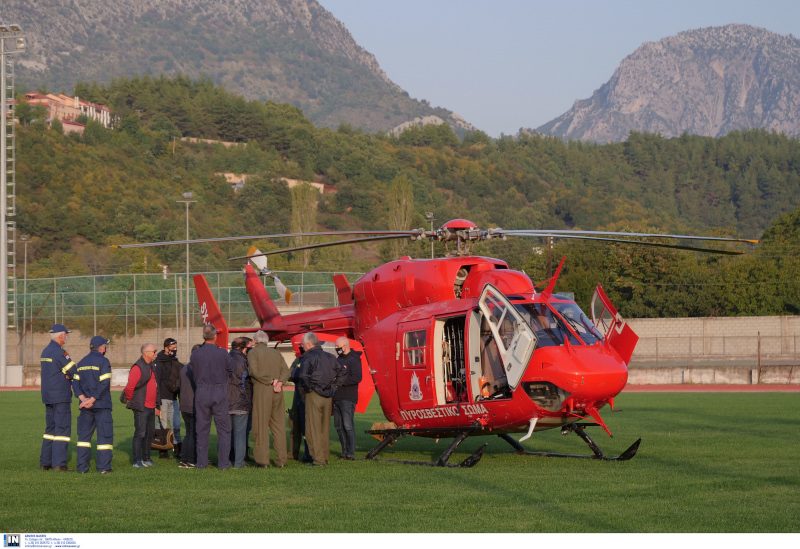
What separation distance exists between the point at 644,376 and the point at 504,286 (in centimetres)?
2816

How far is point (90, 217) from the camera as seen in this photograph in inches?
4082

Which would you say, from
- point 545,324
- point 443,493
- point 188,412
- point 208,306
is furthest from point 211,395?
point 208,306

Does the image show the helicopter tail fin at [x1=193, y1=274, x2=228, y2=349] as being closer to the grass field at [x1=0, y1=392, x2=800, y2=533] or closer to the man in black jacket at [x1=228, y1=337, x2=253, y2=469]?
the grass field at [x1=0, y1=392, x2=800, y2=533]

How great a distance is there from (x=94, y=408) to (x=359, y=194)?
126048mm

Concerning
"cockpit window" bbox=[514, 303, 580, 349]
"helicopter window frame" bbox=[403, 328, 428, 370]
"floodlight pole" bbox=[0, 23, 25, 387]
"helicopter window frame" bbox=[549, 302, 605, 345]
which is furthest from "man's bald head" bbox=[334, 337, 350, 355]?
"floodlight pole" bbox=[0, 23, 25, 387]

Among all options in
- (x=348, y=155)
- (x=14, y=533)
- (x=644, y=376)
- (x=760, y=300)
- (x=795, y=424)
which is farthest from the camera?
(x=348, y=155)

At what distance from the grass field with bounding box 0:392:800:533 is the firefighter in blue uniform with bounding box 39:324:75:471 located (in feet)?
1.28

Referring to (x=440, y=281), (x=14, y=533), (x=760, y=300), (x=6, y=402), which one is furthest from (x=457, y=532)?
(x=760, y=300)

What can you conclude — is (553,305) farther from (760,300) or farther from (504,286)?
(760,300)

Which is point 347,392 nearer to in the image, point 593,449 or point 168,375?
point 168,375

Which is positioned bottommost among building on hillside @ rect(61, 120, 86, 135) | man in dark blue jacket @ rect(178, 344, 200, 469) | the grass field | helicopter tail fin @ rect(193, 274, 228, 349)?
the grass field

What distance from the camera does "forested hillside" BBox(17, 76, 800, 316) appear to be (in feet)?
251

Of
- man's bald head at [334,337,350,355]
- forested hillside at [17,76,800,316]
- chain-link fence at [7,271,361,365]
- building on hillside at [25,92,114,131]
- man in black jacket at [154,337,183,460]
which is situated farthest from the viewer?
building on hillside at [25,92,114,131]

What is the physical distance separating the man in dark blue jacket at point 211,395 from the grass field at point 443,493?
0.46 m
